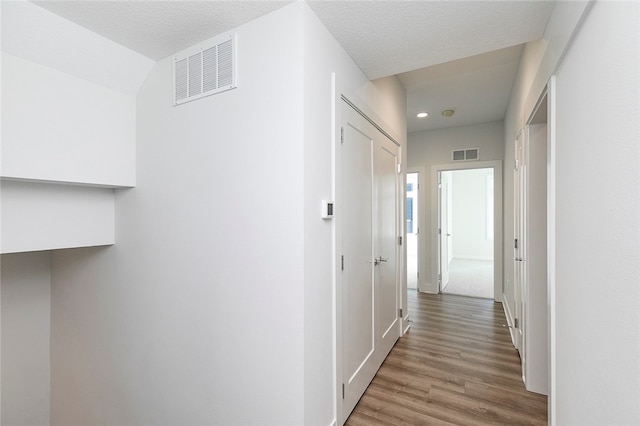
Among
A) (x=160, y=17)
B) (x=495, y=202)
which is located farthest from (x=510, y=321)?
(x=160, y=17)

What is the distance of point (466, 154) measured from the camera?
4.71 metres

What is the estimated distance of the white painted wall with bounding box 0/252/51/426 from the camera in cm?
251

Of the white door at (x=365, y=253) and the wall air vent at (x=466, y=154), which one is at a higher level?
the wall air vent at (x=466, y=154)

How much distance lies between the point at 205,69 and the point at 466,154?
13.9ft

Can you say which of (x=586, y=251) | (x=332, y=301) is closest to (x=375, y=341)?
(x=332, y=301)

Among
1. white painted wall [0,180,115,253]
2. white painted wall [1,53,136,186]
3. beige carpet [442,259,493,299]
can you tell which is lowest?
beige carpet [442,259,493,299]

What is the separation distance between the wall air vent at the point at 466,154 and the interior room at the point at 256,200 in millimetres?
2168

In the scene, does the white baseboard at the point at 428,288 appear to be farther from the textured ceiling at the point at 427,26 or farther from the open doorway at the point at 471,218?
the textured ceiling at the point at 427,26

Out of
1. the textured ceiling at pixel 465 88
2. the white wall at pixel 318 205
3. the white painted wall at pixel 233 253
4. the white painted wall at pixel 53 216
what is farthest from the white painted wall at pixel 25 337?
the textured ceiling at pixel 465 88

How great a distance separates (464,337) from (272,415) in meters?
2.55

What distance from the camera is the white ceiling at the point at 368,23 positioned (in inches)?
59.6

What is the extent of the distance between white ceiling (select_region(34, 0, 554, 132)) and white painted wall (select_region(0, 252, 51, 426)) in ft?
7.20

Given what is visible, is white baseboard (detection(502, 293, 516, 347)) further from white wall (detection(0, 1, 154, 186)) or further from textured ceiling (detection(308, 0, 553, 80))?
white wall (detection(0, 1, 154, 186))

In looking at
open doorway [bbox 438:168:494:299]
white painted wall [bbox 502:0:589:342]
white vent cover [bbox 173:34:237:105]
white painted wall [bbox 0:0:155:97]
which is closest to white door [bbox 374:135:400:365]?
white painted wall [bbox 502:0:589:342]
